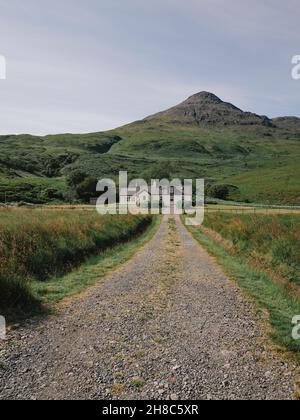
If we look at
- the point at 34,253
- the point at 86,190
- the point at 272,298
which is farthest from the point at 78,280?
the point at 86,190

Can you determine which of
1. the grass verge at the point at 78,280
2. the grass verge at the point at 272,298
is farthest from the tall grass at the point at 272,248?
the grass verge at the point at 78,280

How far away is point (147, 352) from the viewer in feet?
25.6

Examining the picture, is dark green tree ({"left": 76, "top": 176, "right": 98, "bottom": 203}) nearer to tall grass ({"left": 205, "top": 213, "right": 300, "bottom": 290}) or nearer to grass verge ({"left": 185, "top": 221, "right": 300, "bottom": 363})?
tall grass ({"left": 205, "top": 213, "right": 300, "bottom": 290})

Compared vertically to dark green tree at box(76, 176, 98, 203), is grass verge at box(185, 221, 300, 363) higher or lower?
lower

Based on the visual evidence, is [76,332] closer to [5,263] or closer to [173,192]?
[5,263]

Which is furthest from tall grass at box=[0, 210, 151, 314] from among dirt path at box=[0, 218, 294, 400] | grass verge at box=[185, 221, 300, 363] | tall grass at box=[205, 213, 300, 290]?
tall grass at box=[205, 213, 300, 290]

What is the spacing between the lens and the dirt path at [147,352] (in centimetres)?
636

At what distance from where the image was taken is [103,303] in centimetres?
1137

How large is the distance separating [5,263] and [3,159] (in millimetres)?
185015

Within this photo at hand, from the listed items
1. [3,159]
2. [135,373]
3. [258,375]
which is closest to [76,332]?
[135,373]

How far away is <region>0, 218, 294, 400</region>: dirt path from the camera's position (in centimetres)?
636

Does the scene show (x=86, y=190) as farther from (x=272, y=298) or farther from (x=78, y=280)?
(x=272, y=298)

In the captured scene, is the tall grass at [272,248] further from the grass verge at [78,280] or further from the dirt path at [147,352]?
the grass verge at [78,280]
